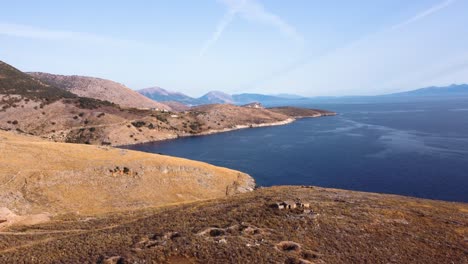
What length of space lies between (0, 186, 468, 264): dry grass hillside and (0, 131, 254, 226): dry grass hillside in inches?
464

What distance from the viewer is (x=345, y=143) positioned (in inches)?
6969

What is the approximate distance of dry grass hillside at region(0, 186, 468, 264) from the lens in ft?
101

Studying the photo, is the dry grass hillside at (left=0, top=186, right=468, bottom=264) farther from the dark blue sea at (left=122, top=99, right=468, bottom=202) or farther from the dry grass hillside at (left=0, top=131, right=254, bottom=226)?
the dark blue sea at (left=122, top=99, right=468, bottom=202)

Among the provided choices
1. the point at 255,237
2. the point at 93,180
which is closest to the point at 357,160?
the point at 93,180

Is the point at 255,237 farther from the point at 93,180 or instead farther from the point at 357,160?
the point at 357,160

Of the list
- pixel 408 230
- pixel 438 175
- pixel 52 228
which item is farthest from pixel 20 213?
pixel 438 175

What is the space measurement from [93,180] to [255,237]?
46341 millimetres

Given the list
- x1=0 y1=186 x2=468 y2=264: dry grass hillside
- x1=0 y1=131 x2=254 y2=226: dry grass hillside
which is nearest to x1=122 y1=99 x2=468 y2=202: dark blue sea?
x1=0 y1=131 x2=254 y2=226: dry grass hillside

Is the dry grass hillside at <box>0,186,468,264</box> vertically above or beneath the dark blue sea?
above

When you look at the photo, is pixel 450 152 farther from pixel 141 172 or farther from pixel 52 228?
pixel 52 228

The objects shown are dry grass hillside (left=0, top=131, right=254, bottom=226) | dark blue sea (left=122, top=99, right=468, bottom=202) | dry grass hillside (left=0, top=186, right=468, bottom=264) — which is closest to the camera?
dry grass hillside (left=0, top=186, right=468, bottom=264)

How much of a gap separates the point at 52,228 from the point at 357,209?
39.3m

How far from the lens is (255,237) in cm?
3578

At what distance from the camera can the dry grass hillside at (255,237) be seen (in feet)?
101
